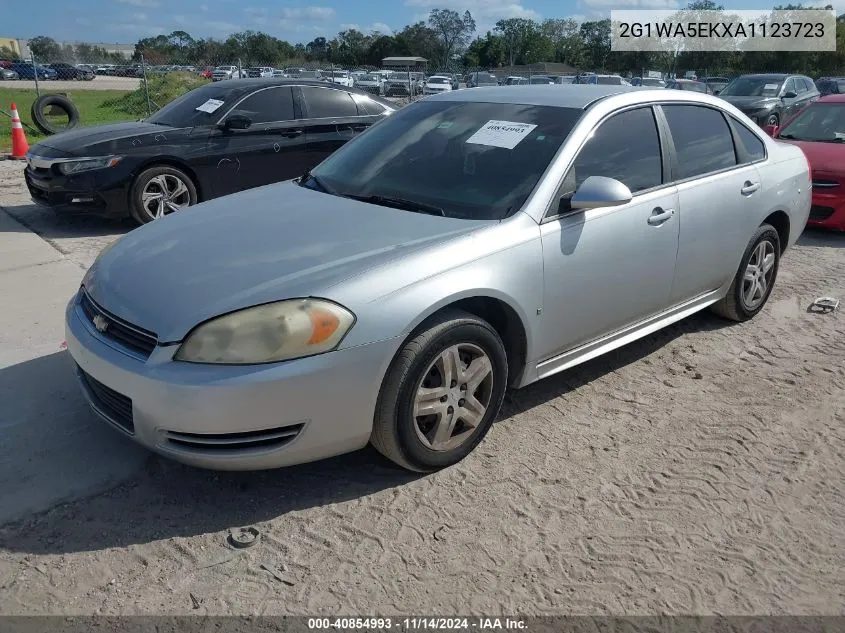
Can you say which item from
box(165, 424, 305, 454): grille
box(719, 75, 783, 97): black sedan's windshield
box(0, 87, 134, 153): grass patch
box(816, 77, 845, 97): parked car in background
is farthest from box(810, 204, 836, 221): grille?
box(816, 77, 845, 97): parked car in background

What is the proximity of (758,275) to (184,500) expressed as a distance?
161 inches

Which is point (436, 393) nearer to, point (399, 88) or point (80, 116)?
point (80, 116)

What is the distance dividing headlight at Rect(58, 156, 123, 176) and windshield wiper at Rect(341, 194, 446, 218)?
4440 millimetres

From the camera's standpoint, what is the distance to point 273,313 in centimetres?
279

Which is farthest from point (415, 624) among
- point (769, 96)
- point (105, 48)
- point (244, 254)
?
point (105, 48)

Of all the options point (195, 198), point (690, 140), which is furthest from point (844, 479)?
point (195, 198)

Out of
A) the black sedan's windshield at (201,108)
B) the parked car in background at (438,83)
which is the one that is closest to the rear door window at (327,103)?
the black sedan's windshield at (201,108)

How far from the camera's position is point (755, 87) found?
1884cm

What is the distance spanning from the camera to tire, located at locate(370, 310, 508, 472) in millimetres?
2984

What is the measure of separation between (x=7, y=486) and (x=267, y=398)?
133 cm

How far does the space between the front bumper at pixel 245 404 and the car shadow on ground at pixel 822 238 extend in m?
6.59

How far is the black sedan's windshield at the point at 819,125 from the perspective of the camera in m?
8.73

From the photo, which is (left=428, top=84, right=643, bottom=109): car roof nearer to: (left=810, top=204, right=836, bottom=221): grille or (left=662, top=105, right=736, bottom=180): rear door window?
(left=662, top=105, right=736, bottom=180): rear door window

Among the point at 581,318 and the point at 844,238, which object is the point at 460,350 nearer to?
the point at 581,318
